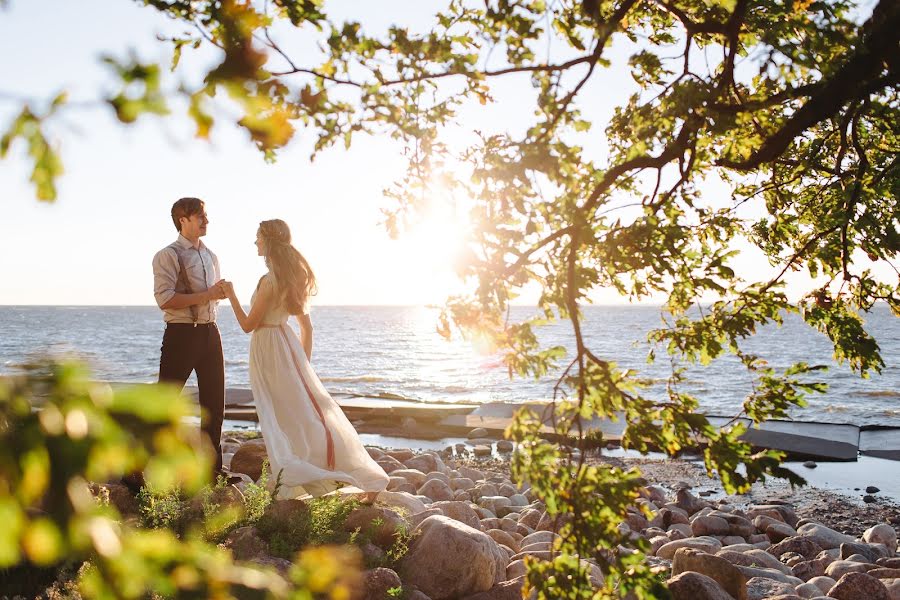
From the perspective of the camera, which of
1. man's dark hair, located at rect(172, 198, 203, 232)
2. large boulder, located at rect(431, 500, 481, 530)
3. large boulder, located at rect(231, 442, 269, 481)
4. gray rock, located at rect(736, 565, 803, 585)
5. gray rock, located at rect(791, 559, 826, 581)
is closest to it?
gray rock, located at rect(736, 565, 803, 585)

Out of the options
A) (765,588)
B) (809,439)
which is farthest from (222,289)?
(809,439)

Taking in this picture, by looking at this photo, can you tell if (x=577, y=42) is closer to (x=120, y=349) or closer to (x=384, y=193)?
(x=384, y=193)

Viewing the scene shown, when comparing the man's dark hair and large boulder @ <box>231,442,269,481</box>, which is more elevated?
the man's dark hair

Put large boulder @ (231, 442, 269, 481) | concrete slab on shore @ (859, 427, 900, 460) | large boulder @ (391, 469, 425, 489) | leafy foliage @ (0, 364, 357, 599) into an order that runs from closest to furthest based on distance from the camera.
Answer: leafy foliage @ (0, 364, 357, 599) → large boulder @ (231, 442, 269, 481) → large boulder @ (391, 469, 425, 489) → concrete slab on shore @ (859, 427, 900, 460)

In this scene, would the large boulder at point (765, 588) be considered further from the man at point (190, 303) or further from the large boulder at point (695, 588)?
the man at point (190, 303)

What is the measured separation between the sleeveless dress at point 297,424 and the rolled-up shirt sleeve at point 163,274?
752 mm

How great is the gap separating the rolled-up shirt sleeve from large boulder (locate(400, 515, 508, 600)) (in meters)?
3.11

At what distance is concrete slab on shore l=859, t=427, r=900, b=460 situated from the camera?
47.5 ft

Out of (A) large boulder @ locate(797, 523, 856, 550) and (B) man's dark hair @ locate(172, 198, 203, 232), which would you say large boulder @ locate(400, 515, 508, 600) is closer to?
(B) man's dark hair @ locate(172, 198, 203, 232)

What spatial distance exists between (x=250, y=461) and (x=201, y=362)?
1.96m

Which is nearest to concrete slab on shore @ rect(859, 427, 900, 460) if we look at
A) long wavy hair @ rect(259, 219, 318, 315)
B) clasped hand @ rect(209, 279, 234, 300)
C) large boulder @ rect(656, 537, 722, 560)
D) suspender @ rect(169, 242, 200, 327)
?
large boulder @ rect(656, 537, 722, 560)

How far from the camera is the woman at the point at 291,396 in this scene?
6781mm

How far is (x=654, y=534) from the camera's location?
8.85 meters

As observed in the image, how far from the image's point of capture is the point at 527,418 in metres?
3.41
